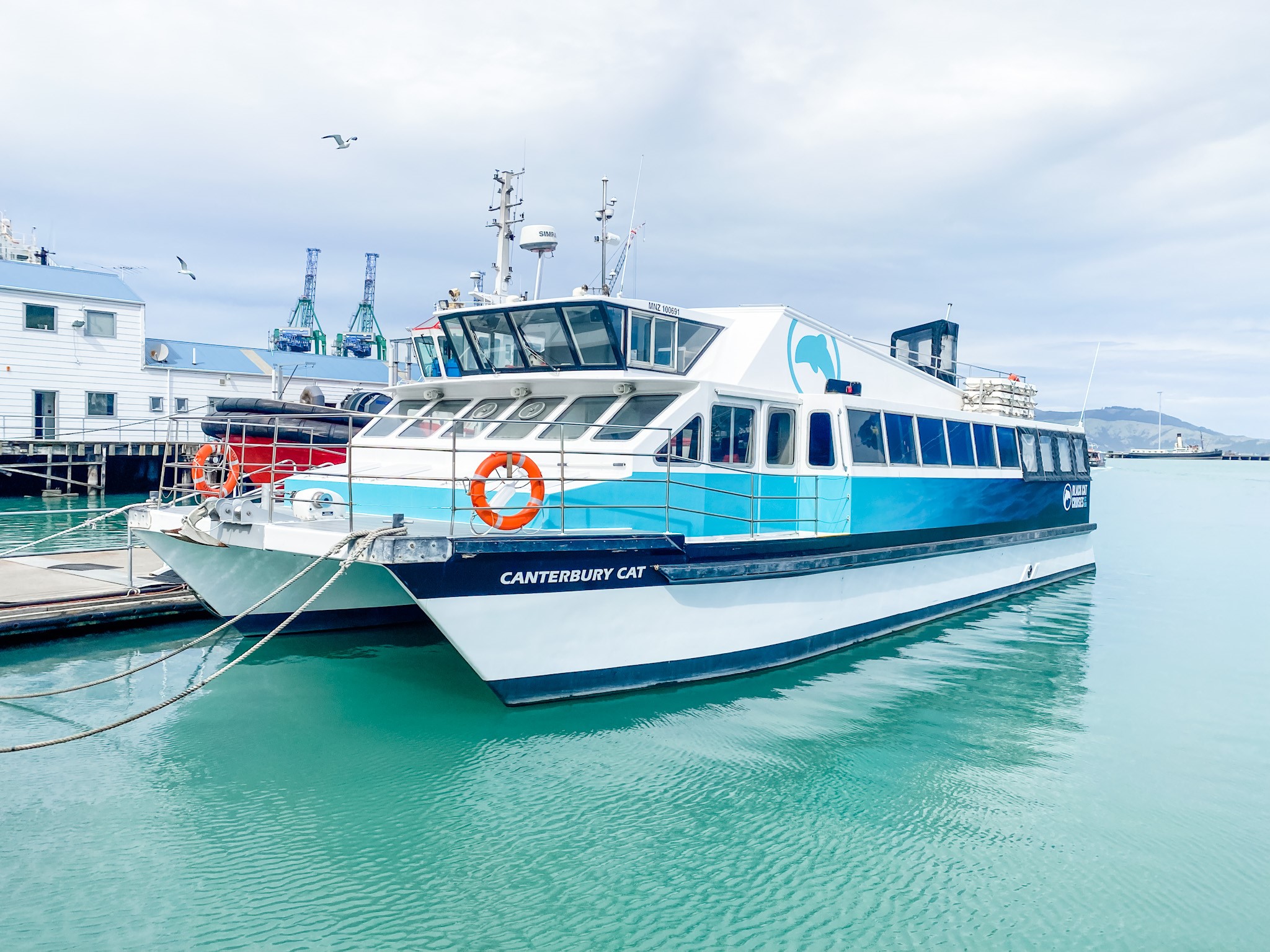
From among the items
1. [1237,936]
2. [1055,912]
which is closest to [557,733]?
[1055,912]

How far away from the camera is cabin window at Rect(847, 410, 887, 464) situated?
990 centimetres

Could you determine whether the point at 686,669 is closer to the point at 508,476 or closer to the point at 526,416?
the point at 508,476

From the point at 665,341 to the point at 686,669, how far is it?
337 centimetres

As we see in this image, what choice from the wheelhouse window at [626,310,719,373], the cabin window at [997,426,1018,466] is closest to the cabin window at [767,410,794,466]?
the wheelhouse window at [626,310,719,373]

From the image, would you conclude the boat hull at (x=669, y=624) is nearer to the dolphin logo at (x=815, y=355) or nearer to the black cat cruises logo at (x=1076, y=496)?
the dolphin logo at (x=815, y=355)

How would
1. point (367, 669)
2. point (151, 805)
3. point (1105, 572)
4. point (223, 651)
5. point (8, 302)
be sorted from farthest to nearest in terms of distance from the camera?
point (8, 302) < point (1105, 572) < point (223, 651) < point (367, 669) < point (151, 805)

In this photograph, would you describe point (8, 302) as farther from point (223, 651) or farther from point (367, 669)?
point (367, 669)

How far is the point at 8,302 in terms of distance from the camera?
27.5m

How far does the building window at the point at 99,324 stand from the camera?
2922 centimetres

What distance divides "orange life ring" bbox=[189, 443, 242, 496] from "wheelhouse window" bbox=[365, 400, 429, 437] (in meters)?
1.48

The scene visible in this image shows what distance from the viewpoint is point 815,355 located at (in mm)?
10188

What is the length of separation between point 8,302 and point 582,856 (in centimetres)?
3114

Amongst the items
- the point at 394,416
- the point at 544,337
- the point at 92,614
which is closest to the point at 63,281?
the point at 92,614

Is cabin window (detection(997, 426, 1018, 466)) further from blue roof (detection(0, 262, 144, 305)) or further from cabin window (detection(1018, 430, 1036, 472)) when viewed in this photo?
blue roof (detection(0, 262, 144, 305))
